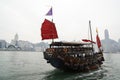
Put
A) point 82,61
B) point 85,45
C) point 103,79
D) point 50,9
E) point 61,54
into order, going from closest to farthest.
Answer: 1. point 103,79
2. point 61,54
3. point 82,61
4. point 50,9
5. point 85,45

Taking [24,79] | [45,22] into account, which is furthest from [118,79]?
[45,22]

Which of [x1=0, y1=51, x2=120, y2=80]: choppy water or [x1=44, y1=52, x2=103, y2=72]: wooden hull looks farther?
[x1=44, y1=52, x2=103, y2=72]: wooden hull

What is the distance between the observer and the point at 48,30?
25.1 m

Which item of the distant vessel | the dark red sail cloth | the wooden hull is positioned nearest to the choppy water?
the wooden hull

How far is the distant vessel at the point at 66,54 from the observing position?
22.1 m

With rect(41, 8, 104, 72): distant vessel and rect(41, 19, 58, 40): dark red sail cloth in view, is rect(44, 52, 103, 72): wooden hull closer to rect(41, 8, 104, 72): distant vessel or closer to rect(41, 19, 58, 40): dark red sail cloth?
rect(41, 8, 104, 72): distant vessel

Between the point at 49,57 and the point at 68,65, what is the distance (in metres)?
3.00

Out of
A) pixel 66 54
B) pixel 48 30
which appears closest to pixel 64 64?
pixel 66 54

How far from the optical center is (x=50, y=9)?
2541 cm

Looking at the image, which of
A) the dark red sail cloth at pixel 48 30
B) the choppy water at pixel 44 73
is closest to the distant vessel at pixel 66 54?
the dark red sail cloth at pixel 48 30

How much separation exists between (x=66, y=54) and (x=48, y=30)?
5.28 meters

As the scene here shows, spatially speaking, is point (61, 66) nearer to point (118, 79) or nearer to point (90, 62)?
point (90, 62)

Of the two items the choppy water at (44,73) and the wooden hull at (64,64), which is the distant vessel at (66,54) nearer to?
the wooden hull at (64,64)

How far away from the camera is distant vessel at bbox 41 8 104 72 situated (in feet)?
72.6
